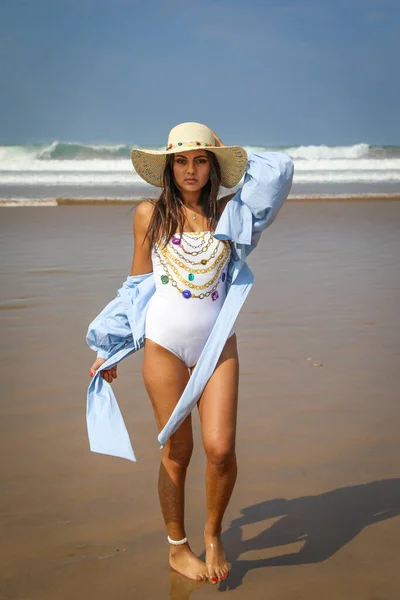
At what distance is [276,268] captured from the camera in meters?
9.43

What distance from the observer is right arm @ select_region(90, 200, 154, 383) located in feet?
10.8

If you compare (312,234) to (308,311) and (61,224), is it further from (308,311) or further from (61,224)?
(308,311)

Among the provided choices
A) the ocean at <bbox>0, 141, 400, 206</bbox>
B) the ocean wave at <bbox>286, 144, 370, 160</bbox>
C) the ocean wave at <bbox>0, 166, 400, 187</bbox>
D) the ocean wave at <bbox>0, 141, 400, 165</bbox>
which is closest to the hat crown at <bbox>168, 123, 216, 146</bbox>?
the ocean at <bbox>0, 141, 400, 206</bbox>

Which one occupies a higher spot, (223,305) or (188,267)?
(188,267)

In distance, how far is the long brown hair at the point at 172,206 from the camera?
10.7ft

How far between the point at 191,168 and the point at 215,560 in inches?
60.4

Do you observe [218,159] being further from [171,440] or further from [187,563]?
[187,563]

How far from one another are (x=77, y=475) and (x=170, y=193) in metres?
1.51

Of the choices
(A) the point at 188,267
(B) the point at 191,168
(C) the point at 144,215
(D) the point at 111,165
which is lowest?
(D) the point at 111,165

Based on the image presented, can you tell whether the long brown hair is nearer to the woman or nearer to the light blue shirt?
the woman

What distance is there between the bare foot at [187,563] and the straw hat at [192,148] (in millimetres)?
1509

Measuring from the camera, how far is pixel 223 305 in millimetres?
3221

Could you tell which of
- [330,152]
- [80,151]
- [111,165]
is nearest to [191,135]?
[111,165]

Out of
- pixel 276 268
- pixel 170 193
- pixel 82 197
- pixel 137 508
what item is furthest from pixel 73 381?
pixel 82 197
